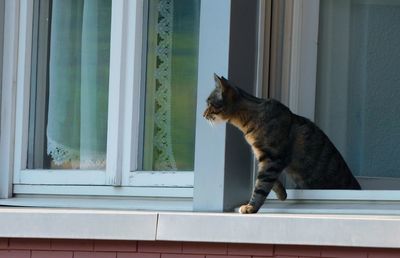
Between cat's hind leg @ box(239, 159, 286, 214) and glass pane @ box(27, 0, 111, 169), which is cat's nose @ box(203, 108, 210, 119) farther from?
glass pane @ box(27, 0, 111, 169)

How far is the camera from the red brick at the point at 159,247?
15.9 ft

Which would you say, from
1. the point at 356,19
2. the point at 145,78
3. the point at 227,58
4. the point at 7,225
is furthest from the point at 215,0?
the point at 7,225

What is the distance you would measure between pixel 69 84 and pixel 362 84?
5.28 feet

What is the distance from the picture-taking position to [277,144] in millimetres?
5164

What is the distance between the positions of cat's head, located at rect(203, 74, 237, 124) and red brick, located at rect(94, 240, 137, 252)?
28.1 inches

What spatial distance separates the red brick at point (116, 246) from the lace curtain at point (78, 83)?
67 centimetres

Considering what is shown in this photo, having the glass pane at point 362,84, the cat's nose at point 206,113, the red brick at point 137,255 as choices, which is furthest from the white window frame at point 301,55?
the red brick at point 137,255

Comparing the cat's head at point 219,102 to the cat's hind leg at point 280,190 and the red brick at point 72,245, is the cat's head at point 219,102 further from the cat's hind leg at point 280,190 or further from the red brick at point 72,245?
the red brick at point 72,245

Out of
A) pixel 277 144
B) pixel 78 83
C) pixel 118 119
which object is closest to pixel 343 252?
pixel 277 144

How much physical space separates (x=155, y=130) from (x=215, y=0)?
0.82m

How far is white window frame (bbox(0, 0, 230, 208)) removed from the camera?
16.7 ft

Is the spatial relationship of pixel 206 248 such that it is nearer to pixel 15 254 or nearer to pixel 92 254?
pixel 92 254

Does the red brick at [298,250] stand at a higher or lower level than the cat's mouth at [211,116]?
lower

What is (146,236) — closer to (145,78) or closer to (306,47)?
(145,78)
